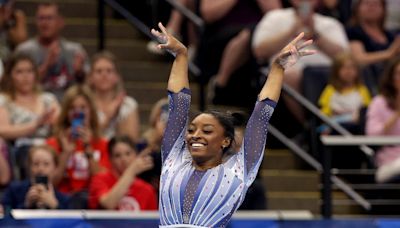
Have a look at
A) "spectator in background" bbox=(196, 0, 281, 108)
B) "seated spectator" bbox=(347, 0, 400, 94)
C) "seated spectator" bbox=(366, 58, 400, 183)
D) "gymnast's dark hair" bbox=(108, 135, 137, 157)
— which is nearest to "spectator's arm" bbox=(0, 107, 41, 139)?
"gymnast's dark hair" bbox=(108, 135, 137, 157)

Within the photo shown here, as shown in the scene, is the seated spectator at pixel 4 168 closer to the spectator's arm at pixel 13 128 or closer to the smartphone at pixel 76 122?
the spectator's arm at pixel 13 128

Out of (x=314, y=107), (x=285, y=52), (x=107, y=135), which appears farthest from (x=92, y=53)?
(x=285, y=52)

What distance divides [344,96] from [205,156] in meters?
3.99

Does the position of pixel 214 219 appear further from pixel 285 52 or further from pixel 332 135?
pixel 332 135

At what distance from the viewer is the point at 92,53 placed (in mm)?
11773

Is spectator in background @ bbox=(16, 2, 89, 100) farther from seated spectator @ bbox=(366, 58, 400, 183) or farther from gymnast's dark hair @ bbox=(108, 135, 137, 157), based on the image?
seated spectator @ bbox=(366, 58, 400, 183)

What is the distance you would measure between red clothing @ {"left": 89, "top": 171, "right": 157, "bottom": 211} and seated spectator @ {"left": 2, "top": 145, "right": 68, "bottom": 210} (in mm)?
216

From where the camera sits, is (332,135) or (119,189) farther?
(332,135)

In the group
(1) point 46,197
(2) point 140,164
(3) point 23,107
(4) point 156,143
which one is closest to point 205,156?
(2) point 140,164

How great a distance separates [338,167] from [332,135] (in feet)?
0.87

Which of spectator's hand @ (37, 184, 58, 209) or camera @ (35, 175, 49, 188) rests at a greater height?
camera @ (35, 175, 49, 188)

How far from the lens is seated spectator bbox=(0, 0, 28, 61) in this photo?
11062 millimetres

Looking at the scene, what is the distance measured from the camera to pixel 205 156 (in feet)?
22.8

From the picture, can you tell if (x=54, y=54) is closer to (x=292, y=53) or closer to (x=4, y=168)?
(x=4, y=168)
